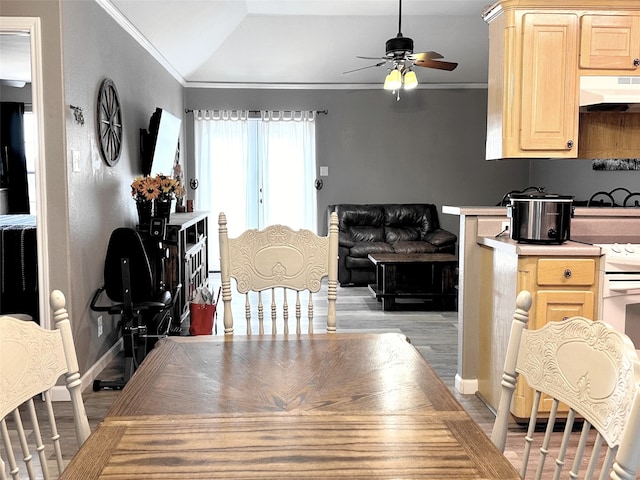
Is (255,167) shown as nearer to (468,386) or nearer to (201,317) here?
(201,317)

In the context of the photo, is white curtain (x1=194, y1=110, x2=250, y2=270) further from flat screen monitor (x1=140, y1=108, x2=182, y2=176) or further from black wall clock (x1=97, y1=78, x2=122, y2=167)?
black wall clock (x1=97, y1=78, x2=122, y2=167)

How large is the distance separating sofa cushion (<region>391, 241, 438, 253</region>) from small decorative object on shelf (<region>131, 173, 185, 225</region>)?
Answer: 11.4ft

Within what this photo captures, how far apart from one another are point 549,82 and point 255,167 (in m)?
5.54

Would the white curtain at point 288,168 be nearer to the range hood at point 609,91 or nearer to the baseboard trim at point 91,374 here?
the baseboard trim at point 91,374

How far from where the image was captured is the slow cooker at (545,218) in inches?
120

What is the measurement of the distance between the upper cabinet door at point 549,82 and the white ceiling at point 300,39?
3094 millimetres

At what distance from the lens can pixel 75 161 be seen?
357cm

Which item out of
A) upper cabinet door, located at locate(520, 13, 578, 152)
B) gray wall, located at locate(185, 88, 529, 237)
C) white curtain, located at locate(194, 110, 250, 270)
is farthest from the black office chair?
gray wall, located at locate(185, 88, 529, 237)

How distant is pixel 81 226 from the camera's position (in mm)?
3686

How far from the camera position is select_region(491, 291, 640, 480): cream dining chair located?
36.9 inches

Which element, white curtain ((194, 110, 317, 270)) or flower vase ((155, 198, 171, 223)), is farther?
white curtain ((194, 110, 317, 270))

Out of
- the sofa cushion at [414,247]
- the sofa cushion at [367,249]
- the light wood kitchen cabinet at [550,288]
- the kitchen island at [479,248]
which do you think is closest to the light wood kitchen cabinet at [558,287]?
the light wood kitchen cabinet at [550,288]

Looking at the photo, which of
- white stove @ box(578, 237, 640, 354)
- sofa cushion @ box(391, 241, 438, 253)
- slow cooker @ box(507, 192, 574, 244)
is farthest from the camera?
sofa cushion @ box(391, 241, 438, 253)

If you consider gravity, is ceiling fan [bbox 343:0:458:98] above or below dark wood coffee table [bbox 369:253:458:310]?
above
